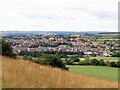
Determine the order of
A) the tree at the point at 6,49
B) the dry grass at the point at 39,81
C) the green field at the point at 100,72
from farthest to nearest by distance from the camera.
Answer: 1. the tree at the point at 6,49
2. the green field at the point at 100,72
3. the dry grass at the point at 39,81

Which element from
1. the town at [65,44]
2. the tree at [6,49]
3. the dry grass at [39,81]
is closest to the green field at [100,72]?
the tree at [6,49]

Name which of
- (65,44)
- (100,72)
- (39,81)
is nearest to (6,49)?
(100,72)

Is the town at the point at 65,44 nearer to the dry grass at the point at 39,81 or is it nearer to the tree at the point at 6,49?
the tree at the point at 6,49

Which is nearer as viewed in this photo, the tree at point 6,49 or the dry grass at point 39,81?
the dry grass at point 39,81

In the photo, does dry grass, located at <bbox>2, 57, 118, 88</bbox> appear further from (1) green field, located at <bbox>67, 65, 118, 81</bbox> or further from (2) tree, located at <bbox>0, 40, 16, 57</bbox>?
(2) tree, located at <bbox>0, 40, 16, 57</bbox>

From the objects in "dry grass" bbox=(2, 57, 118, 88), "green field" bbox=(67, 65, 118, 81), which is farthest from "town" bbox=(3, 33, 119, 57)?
"dry grass" bbox=(2, 57, 118, 88)

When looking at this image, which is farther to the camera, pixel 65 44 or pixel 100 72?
pixel 65 44

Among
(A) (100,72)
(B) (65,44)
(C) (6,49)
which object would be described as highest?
(C) (6,49)

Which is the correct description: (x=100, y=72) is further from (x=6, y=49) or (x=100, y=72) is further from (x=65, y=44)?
(x=65, y=44)

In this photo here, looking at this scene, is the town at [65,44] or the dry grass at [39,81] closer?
the dry grass at [39,81]

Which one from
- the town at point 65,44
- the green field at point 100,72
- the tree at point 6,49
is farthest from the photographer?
the town at point 65,44

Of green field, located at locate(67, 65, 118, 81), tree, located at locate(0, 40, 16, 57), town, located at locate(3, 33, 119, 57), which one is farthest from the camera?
town, located at locate(3, 33, 119, 57)

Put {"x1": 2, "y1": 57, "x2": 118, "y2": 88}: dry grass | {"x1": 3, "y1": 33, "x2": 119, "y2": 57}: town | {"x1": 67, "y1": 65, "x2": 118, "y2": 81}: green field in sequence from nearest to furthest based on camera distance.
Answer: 1. {"x1": 2, "y1": 57, "x2": 118, "y2": 88}: dry grass
2. {"x1": 67, "y1": 65, "x2": 118, "y2": 81}: green field
3. {"x1": 3, "y1": 33, "x2": 119, "y2": 57}: town

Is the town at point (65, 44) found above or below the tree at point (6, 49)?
below
